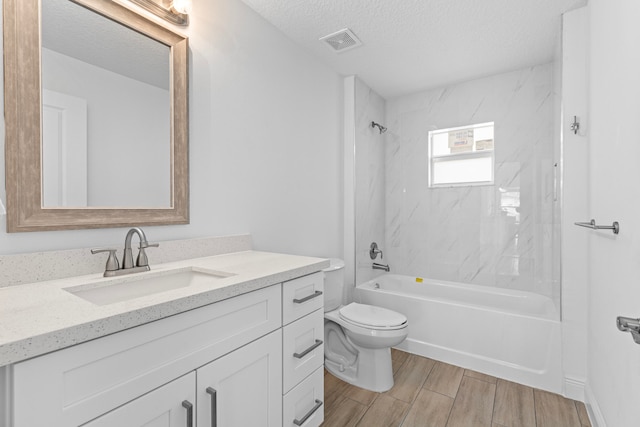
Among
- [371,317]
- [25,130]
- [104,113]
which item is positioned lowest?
[371,317]

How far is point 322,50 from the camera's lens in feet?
7.89

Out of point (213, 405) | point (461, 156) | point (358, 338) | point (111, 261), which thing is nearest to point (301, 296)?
point (213, 405)

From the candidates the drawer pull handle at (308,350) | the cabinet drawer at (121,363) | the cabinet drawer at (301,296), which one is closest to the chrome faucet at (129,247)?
the cabinet drawer at (121,363)

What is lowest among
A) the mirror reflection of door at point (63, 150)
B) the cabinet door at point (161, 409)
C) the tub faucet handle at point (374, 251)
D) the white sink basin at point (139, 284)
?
the cabinet door at point (161, 409)

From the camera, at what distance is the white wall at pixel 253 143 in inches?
62.2

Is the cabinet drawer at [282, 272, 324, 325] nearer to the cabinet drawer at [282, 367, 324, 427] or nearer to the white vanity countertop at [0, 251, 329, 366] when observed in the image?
the white vanity countertop at [0, 251, 329, 366]

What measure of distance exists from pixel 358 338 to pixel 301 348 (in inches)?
30.5

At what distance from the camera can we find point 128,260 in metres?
1.21

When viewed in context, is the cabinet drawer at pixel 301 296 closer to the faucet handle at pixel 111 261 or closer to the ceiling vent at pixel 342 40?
the faucet handle at pixel 111 261

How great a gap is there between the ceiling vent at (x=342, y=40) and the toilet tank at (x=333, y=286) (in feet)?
5.29

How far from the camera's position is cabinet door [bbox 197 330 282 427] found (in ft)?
3.03

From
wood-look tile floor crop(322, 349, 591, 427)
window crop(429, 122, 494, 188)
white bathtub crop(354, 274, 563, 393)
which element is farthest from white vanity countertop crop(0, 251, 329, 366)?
window crop(429, 122, 494, 188)

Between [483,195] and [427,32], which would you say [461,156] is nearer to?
[483,195]

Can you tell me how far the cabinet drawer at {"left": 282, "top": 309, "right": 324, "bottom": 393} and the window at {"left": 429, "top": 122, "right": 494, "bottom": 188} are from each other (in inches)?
89.2
